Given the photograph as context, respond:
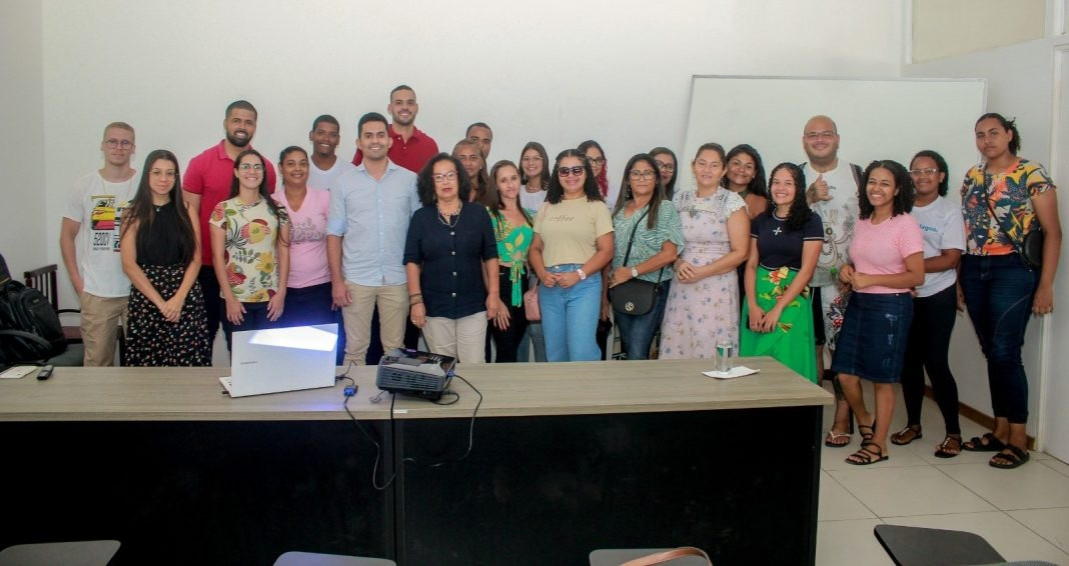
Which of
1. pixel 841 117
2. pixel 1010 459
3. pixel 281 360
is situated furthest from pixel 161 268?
pixel 1010 459

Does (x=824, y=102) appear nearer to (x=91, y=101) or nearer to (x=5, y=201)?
(x=91, y=101)

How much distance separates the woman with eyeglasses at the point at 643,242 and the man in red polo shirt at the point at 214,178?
1.82 m

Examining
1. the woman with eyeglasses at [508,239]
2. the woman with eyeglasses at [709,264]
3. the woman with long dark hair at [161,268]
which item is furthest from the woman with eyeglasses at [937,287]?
the woman with long dark hair at [161,268]

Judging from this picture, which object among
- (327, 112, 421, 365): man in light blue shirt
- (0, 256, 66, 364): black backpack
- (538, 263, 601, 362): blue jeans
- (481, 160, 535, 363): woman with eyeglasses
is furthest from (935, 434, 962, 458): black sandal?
(0, 256, 66, 364): black backpack

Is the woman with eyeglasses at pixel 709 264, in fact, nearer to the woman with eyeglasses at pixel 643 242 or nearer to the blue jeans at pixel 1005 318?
the woman with eyeglasses at pixel 643 242

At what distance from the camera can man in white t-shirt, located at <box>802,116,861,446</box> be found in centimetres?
416

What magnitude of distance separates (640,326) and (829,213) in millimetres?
1322

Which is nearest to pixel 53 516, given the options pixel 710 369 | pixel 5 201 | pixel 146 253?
pixel 146 253

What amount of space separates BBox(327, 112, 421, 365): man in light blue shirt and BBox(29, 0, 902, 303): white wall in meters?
1.48

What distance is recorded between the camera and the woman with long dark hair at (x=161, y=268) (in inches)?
142

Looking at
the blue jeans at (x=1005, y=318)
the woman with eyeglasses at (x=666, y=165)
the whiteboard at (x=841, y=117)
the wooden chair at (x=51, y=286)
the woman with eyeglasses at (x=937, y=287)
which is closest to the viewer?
the blue jeans at (x=1005, y=318)

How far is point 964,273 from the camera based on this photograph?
13.2ft

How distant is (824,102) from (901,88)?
0.46 meters

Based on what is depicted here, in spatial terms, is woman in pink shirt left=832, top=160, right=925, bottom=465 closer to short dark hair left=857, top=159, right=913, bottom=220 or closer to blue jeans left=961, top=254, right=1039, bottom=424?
short dark hair left=857, top=159, right=913, bottom=220
